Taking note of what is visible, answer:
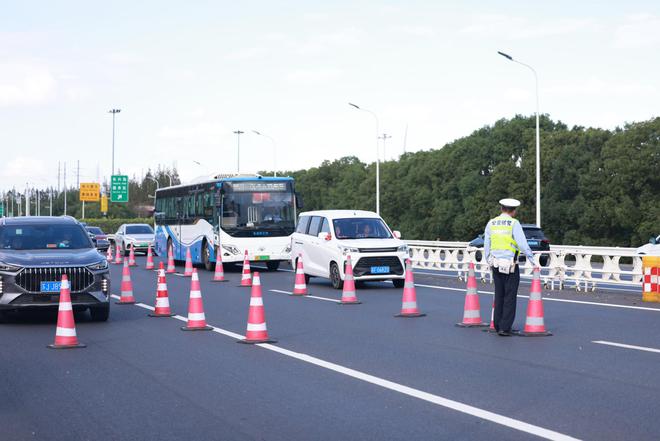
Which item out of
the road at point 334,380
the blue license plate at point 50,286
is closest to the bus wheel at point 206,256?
the road at point 334,380

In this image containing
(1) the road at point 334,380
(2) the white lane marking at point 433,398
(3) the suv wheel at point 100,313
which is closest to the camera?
(2) the white lane marking at point 433,398

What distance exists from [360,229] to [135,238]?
1017 inches

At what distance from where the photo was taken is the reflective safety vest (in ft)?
44.1

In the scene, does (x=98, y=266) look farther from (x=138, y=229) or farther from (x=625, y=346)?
(x=138, y=229)

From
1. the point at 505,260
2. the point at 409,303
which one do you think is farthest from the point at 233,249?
the point at 505,260

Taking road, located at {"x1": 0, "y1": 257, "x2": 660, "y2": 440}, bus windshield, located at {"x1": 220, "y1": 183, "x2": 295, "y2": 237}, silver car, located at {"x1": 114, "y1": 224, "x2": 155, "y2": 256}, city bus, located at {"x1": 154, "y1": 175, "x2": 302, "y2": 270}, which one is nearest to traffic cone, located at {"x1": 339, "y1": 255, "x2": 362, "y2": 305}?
road, located at {"x1": 0, "y1": 257, "x2": 660, "y2": 440}

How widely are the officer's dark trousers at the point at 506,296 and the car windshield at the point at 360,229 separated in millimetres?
10536

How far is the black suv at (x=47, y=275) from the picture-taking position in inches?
594

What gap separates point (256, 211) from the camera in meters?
32.4

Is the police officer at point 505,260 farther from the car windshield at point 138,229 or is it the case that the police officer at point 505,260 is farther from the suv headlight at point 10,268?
the car windshield at point 138,229

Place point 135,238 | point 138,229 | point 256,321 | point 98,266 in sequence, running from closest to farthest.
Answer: point 256,321 → point 98,266 → point 135,238 → point 138,229

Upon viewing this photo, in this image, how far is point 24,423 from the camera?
7.86 metres

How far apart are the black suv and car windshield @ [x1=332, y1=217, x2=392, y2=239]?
869cm

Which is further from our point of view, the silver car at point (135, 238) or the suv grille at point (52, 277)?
the silver car at point (135, 238)
